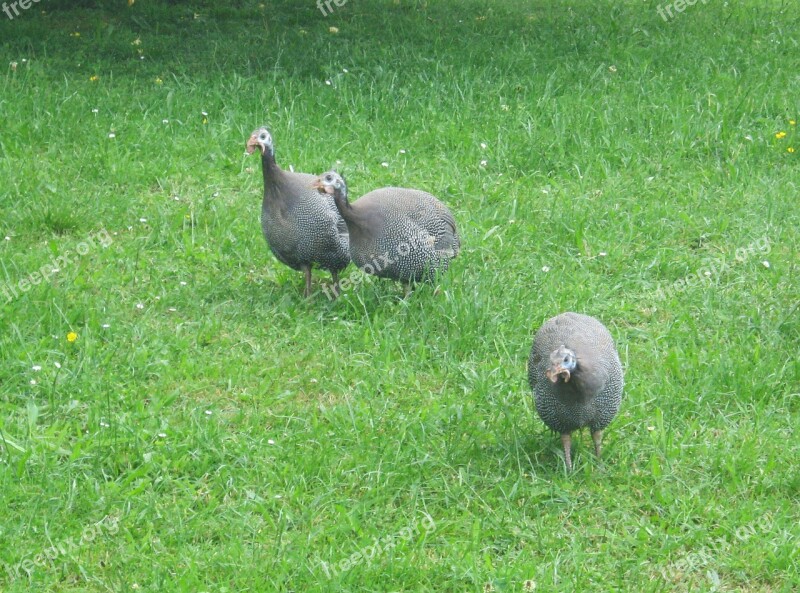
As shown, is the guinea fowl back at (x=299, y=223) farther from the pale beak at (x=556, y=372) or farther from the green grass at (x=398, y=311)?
the pale beak at (x=556, y=372)

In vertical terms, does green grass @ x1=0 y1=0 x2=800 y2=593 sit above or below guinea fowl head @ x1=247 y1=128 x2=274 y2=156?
below

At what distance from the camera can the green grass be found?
420cm

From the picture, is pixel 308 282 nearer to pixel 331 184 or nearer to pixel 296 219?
pixel 296 219

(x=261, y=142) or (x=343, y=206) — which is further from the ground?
(x=261, y=142)

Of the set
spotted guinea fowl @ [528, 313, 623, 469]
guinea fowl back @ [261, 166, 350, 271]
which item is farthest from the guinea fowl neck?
spotted guinea fowl @ [528, 313, 623, 469]

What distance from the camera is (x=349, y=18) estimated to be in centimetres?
1006

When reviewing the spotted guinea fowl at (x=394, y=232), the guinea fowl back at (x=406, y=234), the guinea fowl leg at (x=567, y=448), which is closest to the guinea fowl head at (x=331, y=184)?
the spotted guinea fowl at (x=394, y=232)

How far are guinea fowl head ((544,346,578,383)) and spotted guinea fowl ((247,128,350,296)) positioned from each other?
190 cm

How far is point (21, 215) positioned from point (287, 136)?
6.09 ft

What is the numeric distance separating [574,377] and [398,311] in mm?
1625

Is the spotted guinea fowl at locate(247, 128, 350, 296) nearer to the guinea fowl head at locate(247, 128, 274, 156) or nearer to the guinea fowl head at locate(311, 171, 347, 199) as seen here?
the guinea fowl head at locate(247, 128, 274, 156)

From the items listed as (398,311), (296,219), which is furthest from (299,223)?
(398,311)

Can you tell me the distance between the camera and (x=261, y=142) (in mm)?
5715

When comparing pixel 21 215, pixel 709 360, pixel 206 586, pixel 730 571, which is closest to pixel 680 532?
pixel 730 571
